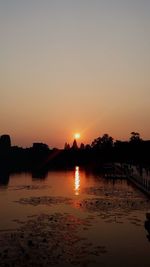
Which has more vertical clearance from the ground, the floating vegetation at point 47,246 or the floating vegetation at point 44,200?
the floating vegetation at point 44,200

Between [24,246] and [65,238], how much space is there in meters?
3.34

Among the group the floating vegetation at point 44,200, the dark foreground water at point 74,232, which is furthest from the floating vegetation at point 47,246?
the floating vegetation at point 44,200

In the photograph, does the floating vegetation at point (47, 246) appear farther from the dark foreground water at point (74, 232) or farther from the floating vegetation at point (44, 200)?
the floating vegetation at point (44, 200)

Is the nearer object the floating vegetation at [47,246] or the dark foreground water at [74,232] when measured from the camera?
the floating vegetation at [47,246]

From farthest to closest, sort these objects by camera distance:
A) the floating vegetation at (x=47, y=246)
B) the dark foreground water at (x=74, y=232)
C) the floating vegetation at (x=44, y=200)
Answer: the floating vegetation at (x=44, y=200) < the dark foreground water at (x=74, y=232) < the floating vegetation at (x=47, y=246)

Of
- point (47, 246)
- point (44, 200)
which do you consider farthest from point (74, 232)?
point (44, 200)

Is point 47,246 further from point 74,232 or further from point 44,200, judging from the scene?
point 44,200

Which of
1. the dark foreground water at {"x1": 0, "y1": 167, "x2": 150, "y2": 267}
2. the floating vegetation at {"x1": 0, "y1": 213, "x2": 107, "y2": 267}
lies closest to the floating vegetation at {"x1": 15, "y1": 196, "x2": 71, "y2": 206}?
the dark foreground water at {"x1": 0, "y1": 167, "x2": 150, "y2": 267}

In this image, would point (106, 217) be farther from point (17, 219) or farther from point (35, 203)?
point (35, 203)

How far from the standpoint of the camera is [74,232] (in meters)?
29.3

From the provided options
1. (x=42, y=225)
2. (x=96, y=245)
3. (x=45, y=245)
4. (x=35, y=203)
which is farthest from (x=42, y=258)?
(x=35, y=203)

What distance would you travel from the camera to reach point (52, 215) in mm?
36188

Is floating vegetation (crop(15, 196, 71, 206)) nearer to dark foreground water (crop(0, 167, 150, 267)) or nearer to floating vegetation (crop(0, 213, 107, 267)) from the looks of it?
dark foreground water (crop(0, 167, 150, 267))

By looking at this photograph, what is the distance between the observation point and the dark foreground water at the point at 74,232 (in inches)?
894
